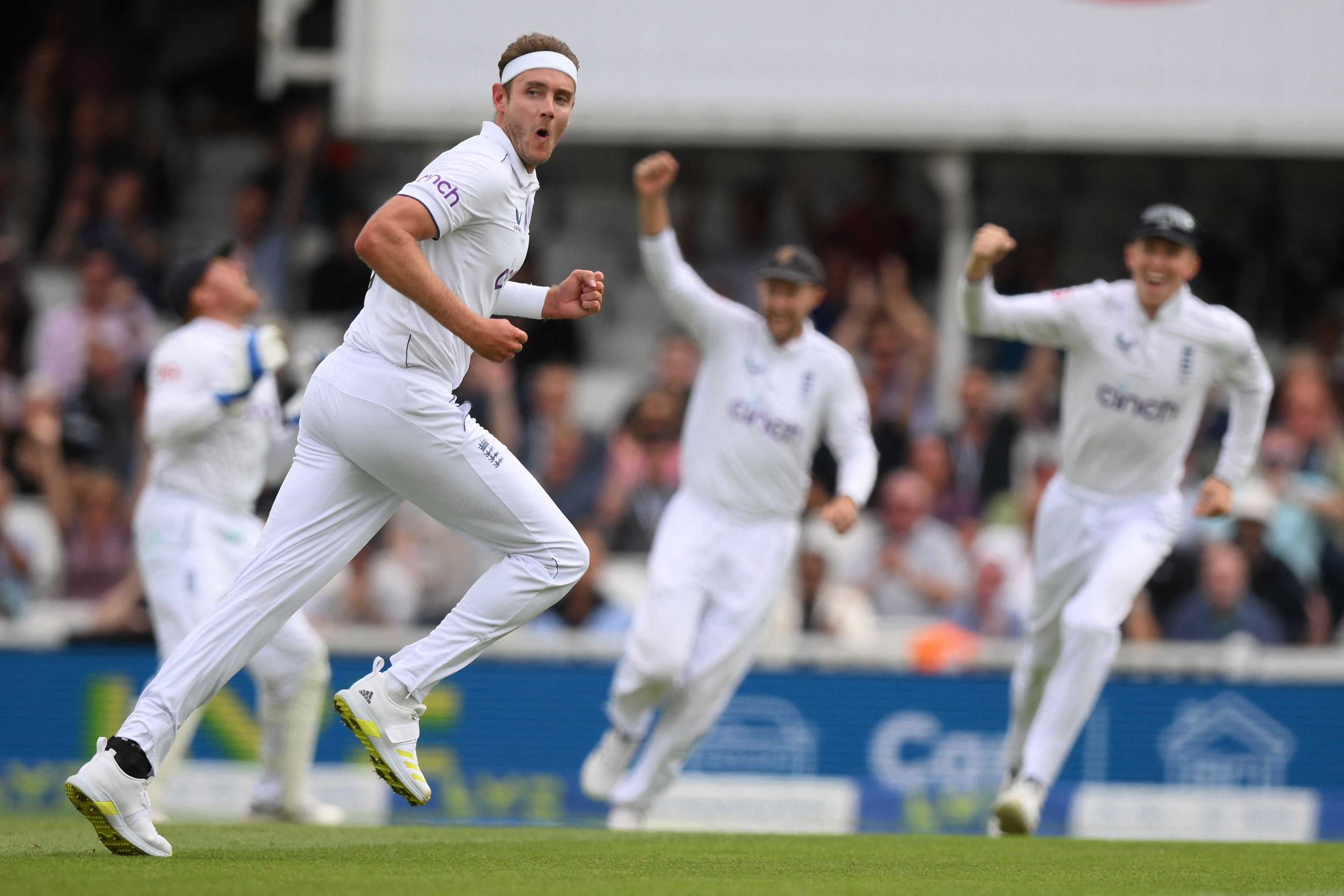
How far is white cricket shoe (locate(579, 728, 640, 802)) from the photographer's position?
9.26 metres

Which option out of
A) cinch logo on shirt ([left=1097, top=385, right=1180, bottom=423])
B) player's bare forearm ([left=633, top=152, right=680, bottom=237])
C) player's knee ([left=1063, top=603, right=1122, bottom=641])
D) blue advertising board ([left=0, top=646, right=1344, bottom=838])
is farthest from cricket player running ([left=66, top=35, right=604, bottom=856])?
blue advertising board ([left=0, top=646, right=1344, bottom=838])

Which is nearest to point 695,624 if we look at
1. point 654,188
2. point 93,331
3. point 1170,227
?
point 654,188

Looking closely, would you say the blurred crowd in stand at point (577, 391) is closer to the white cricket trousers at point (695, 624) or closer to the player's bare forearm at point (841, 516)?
the white cricket trousers at point (695, 624)

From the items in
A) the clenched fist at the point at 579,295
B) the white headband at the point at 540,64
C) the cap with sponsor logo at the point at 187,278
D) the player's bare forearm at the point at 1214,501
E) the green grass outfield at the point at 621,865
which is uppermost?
the white headband at the point at 540,64

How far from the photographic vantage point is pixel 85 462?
46.2ft

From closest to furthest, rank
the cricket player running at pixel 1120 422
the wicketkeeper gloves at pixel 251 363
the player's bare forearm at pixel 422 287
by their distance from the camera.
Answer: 1. the player's bare forearm at pixel 422 287
2. the wicketkeeper gloves at pixel 251 363
3. the cricket player running at pixel 1120 422

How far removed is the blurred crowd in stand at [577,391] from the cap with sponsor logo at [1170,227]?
3856 millimetres

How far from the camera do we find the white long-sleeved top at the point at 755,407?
932 centimetres

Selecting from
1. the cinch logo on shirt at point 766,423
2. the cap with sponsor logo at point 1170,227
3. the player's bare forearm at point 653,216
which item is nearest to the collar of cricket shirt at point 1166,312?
the cap with sponsor logo at point 1170,227

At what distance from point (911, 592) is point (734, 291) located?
13.2 feet

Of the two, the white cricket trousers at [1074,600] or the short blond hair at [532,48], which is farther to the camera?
the white cricket trousers at [1074,600]

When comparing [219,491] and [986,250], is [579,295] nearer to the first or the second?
[986,250]

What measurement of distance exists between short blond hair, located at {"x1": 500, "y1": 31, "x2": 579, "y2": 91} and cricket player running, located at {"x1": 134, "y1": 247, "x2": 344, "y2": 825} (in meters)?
2.48

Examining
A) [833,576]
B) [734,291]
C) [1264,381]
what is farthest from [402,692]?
[734,291]
